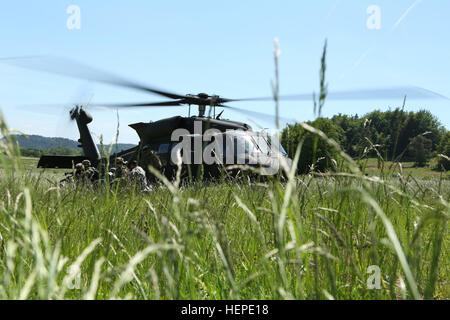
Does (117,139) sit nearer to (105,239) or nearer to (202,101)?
(105,239)

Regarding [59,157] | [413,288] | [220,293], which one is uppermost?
[413,288]

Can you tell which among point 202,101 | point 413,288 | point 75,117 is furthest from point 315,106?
point 75,117

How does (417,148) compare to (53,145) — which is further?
(53,145)

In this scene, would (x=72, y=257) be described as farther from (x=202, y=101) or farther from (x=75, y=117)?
(x=75, y=117)

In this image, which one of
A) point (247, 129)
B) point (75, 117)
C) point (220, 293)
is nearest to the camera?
point (220, 293)

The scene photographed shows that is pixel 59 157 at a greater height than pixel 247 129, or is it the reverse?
pixel 247 129

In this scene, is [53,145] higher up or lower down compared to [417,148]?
lower down

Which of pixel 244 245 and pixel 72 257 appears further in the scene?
pixel 244 245

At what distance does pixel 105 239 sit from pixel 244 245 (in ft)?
2.89

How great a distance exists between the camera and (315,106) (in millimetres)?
964
